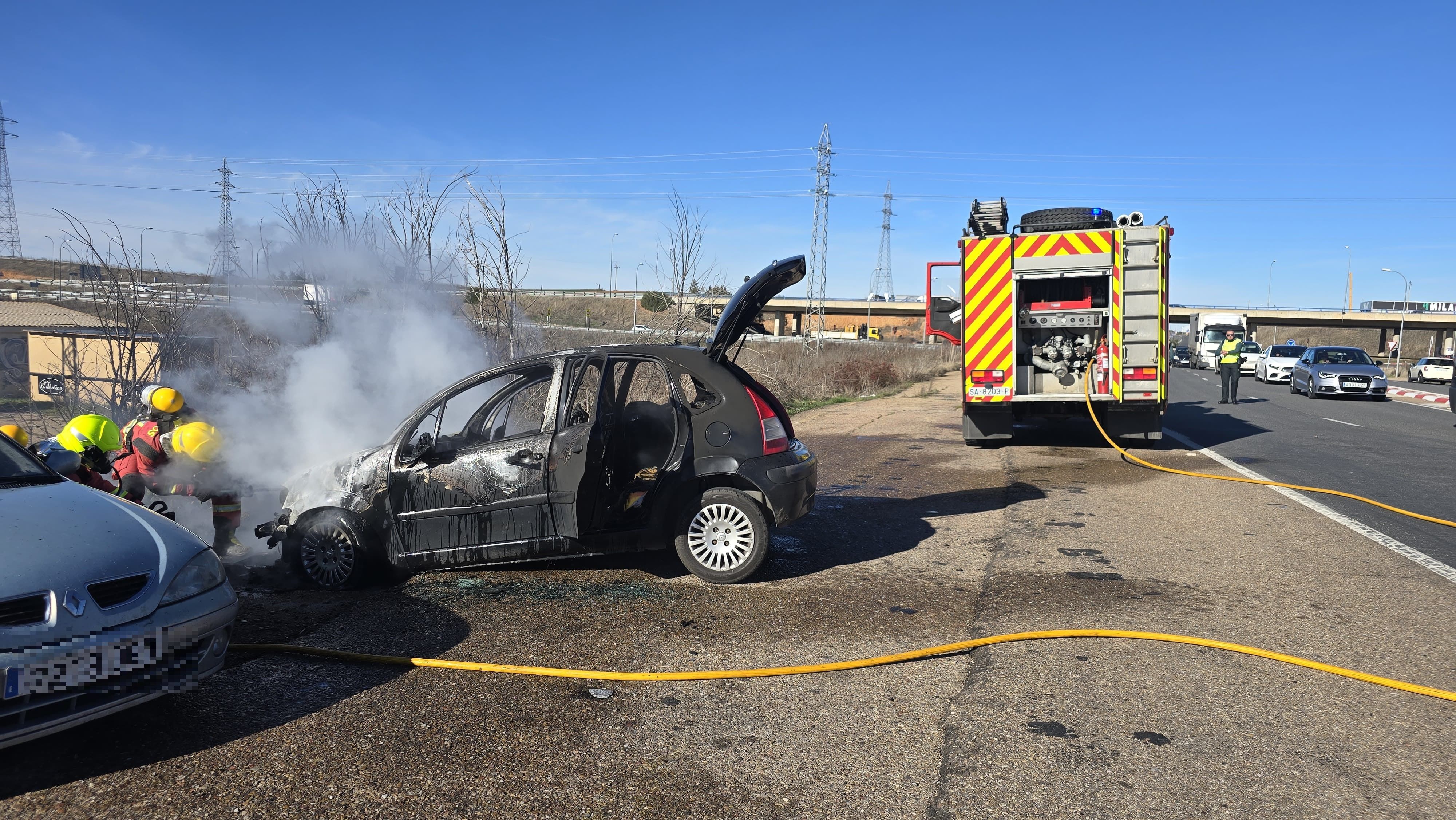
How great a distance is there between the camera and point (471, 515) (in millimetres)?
5258

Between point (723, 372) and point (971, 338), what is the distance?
6.95 m

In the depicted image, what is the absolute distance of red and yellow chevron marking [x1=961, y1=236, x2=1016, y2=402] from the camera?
37.6 ft

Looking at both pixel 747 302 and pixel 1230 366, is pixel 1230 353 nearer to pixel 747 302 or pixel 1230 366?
pixel 1230 366

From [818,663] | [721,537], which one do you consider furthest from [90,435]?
[818,663]

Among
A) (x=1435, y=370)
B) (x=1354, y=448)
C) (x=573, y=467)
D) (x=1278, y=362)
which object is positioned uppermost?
(x=1278, y=362)

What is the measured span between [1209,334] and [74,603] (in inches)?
1932

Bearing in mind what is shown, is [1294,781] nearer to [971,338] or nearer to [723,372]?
[723,372]

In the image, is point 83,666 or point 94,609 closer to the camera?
point 83,666

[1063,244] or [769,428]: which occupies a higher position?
[1063,244]

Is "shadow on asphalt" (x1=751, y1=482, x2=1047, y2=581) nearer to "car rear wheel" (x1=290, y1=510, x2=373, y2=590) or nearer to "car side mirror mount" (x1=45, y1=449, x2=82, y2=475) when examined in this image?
"car rear wheel" (x1=290, y1=510, x2=373, y2=590)

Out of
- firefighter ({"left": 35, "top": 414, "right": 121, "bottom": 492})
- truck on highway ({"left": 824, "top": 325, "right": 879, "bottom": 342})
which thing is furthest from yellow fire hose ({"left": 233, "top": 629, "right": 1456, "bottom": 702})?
truck on highway ({"left": 824, "top": 325, "right": 879, "bottom": 342})

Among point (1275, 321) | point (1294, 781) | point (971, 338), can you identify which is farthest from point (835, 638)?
point (1275, 321)

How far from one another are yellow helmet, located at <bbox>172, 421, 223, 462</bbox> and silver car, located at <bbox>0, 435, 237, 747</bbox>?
2.38m

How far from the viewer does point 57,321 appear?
19.5 m
